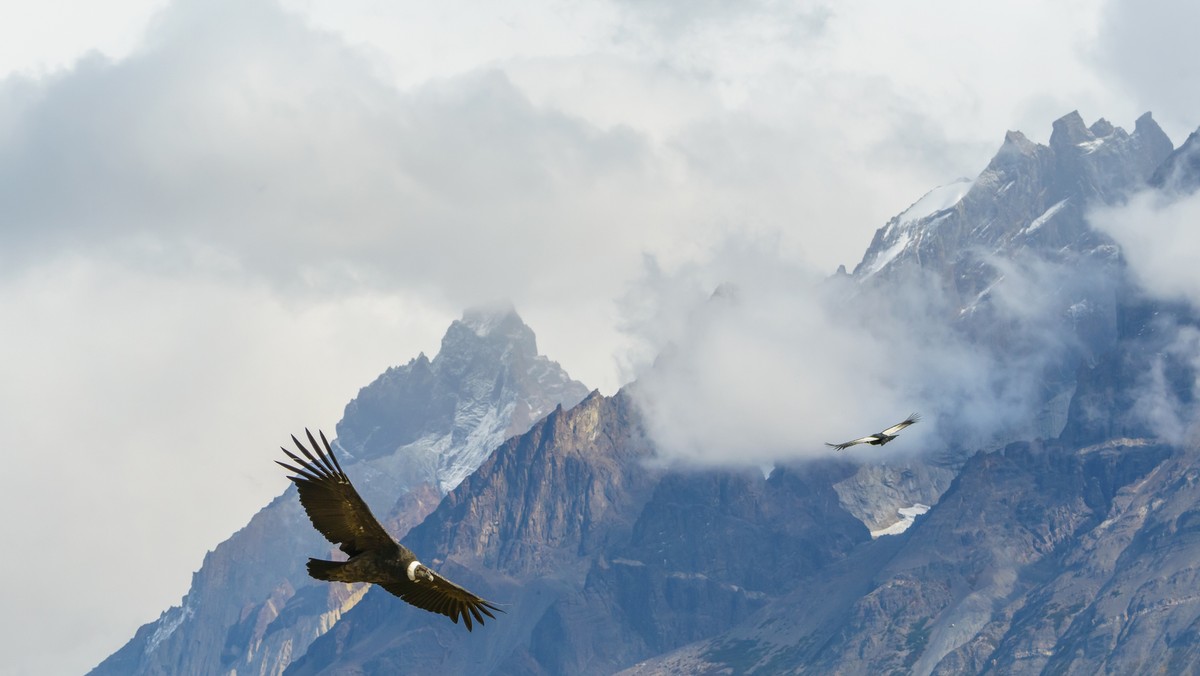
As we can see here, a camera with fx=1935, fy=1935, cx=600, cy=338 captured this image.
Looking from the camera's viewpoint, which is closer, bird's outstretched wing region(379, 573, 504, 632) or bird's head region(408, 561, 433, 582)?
bird's head region(408, 561, 433, 582)

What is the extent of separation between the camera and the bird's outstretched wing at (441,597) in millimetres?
52500

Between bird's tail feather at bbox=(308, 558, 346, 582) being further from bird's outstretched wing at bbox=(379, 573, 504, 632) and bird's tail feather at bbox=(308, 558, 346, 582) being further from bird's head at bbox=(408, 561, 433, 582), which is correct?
bird's head at bbox=(408, 561, 433, 582)

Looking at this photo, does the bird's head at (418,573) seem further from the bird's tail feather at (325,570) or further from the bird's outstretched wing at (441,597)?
the bird's tail feather at (325,570)

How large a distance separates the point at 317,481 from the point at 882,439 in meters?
27.5

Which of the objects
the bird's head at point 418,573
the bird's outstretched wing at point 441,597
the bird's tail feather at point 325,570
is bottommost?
the bird's outstretched wing at point 441,597

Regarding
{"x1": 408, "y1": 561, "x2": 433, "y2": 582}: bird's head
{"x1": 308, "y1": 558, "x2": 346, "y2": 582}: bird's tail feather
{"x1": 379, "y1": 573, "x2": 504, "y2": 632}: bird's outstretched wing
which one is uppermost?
{"x1": 308, "y1": 558, "x2": 346, "y2": 582}: bird's tail feather

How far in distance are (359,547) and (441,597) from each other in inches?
113

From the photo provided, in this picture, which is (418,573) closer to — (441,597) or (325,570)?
(441,597)

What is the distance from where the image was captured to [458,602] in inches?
2127

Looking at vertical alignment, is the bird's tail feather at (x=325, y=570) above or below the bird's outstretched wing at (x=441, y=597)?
above

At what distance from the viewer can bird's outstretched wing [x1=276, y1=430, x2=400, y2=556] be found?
5147cm

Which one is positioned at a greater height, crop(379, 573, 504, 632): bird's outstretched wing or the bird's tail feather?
the bird's tail feather

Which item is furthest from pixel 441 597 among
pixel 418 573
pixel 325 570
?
pixel 325 570

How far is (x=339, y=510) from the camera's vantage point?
173 feet
